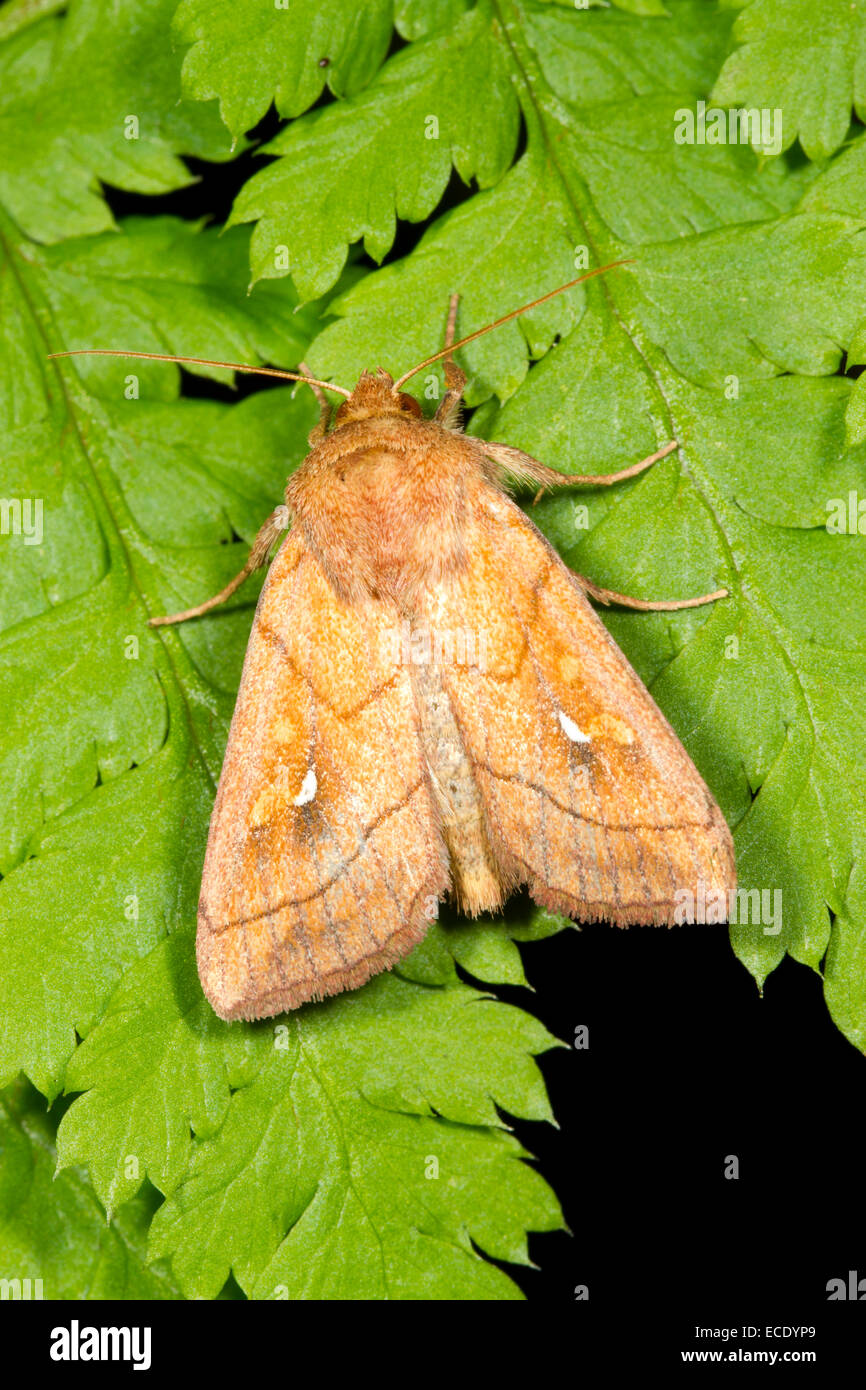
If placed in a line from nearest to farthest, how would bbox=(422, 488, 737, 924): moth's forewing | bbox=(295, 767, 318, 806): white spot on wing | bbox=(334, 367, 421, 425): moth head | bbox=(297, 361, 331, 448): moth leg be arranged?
bbox=(422, 488, 737, 924): moth's forewing → bbox=(295, 767, 318, 806): white spot on wing → bbox=(334, 367, 421, 425): moth head → bbox=(297, 361, 331, 448): moth leg

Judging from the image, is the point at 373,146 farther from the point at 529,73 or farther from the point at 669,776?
the point at 669,776

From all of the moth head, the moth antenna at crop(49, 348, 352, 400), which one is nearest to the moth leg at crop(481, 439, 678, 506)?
the moth head

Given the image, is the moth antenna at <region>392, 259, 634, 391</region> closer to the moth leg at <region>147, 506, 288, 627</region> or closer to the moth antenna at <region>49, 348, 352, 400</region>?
the moth antenna at <region>49, 348, 352, 400</region>

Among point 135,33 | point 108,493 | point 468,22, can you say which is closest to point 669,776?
point 108,493

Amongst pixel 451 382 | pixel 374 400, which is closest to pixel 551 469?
pixel 451 382

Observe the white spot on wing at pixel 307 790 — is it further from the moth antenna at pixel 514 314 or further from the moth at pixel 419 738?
the moth antenna at pixel 514 314

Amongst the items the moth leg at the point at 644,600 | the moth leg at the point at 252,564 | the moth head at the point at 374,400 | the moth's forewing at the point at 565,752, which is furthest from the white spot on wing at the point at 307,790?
the moth head at the point at 374,400

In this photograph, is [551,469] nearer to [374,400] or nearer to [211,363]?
[374,400]
